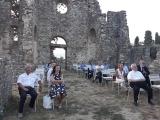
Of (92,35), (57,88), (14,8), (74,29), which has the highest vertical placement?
(14,8)

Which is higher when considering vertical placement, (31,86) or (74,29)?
(74,29)

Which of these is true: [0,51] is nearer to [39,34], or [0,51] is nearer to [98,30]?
[39,34]

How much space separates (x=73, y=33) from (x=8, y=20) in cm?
688

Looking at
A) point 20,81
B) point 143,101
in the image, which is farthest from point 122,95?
point 20,81

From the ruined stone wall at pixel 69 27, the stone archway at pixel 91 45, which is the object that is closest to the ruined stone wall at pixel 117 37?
the stone archway at pixel 91 45

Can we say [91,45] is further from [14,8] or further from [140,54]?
[14,8]

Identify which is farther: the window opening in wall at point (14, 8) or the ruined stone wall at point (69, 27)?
the window opening in wall at point (14, 8)

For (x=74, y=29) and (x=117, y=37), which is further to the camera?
(x=74, y=29)

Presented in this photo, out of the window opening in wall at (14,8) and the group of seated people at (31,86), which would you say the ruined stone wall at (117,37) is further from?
the window opening in wall at (14,8)

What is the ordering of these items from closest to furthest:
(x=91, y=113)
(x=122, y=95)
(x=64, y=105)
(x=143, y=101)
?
(x=91, y=113) → (x=64, y=105) → (x=143, y=101) → (x=122, y=95)

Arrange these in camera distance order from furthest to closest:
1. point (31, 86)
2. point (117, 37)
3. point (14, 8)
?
point (14, 8) < point (117, 37) < point (31, 86)

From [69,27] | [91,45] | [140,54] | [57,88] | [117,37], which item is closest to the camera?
[57,88]

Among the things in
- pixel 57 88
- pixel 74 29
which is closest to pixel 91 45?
pixel 74 29

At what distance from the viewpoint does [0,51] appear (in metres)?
18.8
